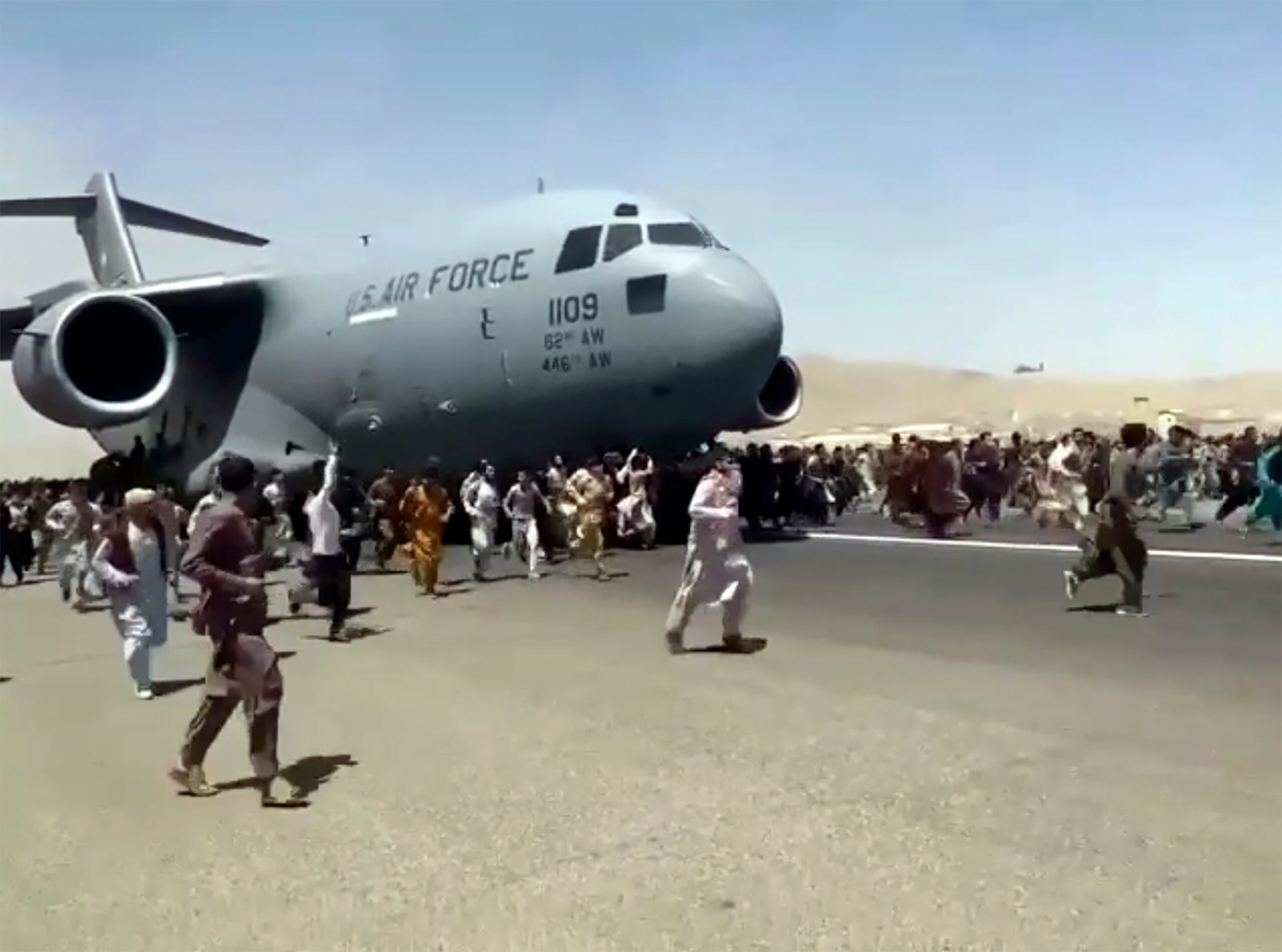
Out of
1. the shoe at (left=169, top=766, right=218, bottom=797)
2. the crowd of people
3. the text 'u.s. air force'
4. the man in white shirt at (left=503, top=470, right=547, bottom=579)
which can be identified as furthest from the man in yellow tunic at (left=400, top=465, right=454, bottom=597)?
the shoe at (left=169, top=766, right=218, bottom=797)

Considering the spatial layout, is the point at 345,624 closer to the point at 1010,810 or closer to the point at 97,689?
the point at 97,689

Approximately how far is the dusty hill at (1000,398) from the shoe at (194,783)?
71749 mm

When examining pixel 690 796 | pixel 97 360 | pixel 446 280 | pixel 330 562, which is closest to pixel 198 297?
pixel 97 360

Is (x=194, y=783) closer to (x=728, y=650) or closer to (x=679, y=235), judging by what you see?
(x=728, y=650)

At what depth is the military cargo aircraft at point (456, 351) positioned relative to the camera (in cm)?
1498

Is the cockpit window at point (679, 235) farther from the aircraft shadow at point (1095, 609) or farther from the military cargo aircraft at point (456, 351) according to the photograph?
the aircraft shadow at point (1095, 609)

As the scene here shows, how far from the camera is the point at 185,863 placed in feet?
16.5

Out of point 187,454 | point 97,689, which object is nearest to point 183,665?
point 97,689

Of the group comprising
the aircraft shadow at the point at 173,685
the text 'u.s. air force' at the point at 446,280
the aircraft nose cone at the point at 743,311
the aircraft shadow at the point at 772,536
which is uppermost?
the text 'u.s. air force' at the point at 446,280

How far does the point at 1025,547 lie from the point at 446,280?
7.79 metres

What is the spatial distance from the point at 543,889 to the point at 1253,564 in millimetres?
11702

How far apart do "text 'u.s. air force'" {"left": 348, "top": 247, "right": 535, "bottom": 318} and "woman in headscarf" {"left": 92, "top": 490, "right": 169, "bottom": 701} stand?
7.76 m

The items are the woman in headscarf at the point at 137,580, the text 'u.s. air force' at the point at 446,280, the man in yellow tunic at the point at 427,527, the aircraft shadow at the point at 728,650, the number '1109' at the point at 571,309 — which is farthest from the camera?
the text 'u.s. air force' at the point at 446,280

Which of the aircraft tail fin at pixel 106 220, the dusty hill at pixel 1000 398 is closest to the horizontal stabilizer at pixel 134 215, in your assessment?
the aircraft tail fin at pixel 106 220
